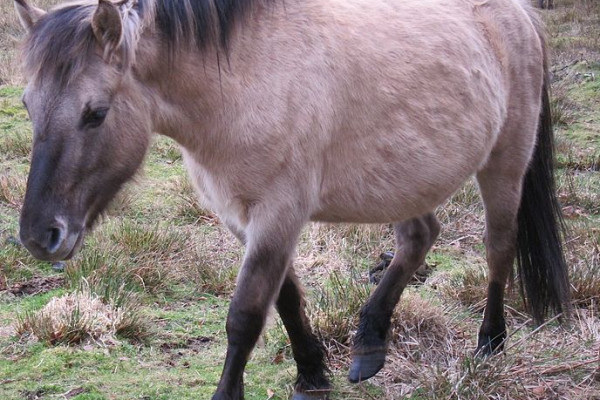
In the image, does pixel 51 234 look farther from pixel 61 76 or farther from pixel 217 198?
pixel 217 198

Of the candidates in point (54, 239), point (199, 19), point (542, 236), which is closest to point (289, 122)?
point (199, 19)

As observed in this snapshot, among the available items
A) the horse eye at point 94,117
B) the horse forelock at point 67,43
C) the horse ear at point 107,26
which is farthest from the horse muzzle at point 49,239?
the horse ear at point 107,26

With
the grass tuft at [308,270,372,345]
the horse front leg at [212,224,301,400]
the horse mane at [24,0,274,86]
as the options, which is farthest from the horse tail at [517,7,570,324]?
the horse mane at [24,0,274,86]

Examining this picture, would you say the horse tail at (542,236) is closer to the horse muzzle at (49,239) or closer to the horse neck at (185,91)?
the horse neck at (185,91)

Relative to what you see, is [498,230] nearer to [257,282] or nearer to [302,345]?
[302,345]

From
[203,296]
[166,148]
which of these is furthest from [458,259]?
[166,148]

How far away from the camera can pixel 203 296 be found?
5.33 m

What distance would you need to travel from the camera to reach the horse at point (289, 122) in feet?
10.2

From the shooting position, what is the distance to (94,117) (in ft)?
10.2

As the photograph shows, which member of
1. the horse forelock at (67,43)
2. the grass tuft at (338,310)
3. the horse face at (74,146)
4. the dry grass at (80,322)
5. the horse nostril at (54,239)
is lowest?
the grass tuft at (338,310)

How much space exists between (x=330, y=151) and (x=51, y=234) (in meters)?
1.32

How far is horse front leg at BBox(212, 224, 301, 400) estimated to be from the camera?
349cm

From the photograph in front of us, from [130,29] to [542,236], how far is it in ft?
9.52

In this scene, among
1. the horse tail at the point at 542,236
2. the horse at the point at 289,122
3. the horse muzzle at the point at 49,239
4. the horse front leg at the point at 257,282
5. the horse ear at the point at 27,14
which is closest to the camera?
the horse muzzle at the point at 49,239
